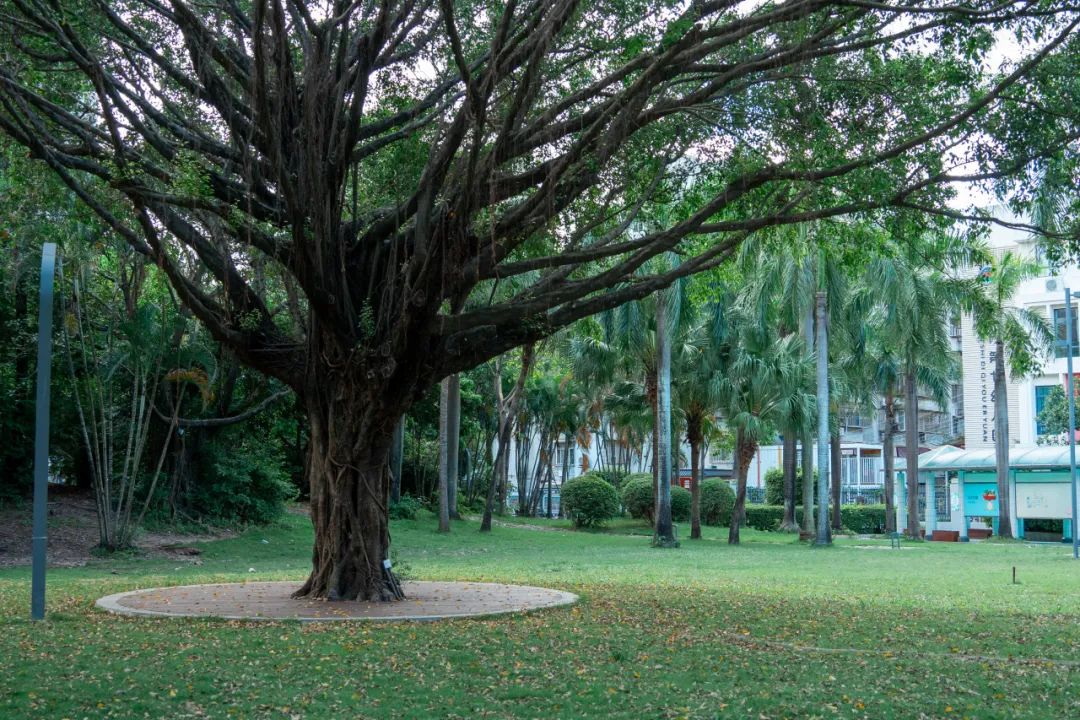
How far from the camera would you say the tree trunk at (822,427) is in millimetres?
31969

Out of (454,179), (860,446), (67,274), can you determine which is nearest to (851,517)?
(860,446)

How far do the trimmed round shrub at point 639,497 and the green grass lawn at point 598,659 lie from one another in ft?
77.0

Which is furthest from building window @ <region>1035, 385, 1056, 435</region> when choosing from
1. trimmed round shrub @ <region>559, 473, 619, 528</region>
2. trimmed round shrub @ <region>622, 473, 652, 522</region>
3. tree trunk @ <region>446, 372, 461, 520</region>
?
tree trunk @ <region>446, 372, 461, 520</region>

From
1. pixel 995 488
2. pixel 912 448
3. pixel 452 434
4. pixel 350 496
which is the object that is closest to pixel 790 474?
pixel 912 448

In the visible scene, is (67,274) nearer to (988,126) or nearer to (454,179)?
(454,179)

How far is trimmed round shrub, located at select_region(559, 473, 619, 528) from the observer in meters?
38.6

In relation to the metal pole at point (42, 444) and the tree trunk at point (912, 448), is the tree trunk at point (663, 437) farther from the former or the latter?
the metal pole at point (42, 444)

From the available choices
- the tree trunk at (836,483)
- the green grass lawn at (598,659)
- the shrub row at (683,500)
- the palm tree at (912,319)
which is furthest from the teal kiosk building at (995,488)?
the green grass lawn at (598,659)

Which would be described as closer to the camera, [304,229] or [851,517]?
[304,229]

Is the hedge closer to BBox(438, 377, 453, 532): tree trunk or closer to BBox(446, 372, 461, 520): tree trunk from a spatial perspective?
BBox(446, 372, 461, 520): tree trunk

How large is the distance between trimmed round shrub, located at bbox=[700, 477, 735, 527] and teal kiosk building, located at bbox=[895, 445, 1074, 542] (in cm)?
750

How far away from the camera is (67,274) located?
20344mm

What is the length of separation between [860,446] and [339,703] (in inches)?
2326

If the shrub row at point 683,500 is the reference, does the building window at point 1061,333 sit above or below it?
above
